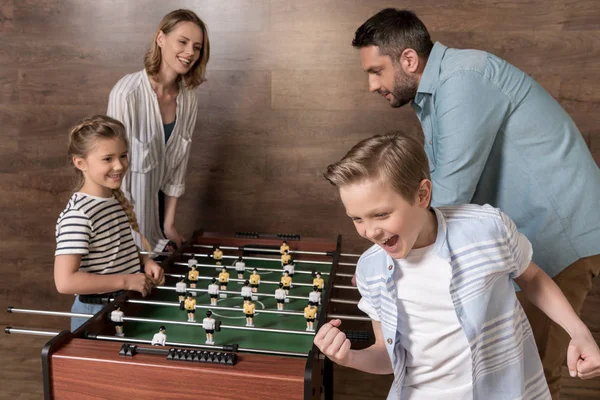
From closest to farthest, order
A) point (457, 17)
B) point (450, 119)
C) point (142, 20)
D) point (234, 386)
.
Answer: point (234, 386)
point (450, 119)
point (457, 17)
point (142, 20)

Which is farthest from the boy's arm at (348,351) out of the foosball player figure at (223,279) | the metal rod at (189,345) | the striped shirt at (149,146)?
the striped shirt at (149,146)

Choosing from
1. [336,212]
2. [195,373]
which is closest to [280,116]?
[336,212]

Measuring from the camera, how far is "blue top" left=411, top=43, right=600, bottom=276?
1923 millimetres

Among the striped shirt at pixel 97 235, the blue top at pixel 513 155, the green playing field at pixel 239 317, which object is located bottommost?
the green playing field at pixel 239 317

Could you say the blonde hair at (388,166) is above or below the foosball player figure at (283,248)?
above

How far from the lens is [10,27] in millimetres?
3688

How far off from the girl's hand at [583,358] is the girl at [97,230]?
1334 mm

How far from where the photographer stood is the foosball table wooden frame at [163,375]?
60.5 inches

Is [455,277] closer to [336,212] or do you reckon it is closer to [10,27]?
[336,212]

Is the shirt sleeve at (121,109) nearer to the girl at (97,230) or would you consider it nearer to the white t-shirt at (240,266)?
the girl at (97,230)

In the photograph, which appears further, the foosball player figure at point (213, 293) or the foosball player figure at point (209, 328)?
the foosball player figure at point (213, 293)

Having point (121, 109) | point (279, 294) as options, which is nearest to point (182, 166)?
point (121, 109)

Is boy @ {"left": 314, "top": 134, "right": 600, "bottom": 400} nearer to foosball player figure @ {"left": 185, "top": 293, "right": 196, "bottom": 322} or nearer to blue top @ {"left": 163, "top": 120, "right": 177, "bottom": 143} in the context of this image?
foosball player figure @ {"left": 185, "top": 293, "right": 196, "bottom": 322}

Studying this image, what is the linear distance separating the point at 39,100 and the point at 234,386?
9.23 ft
